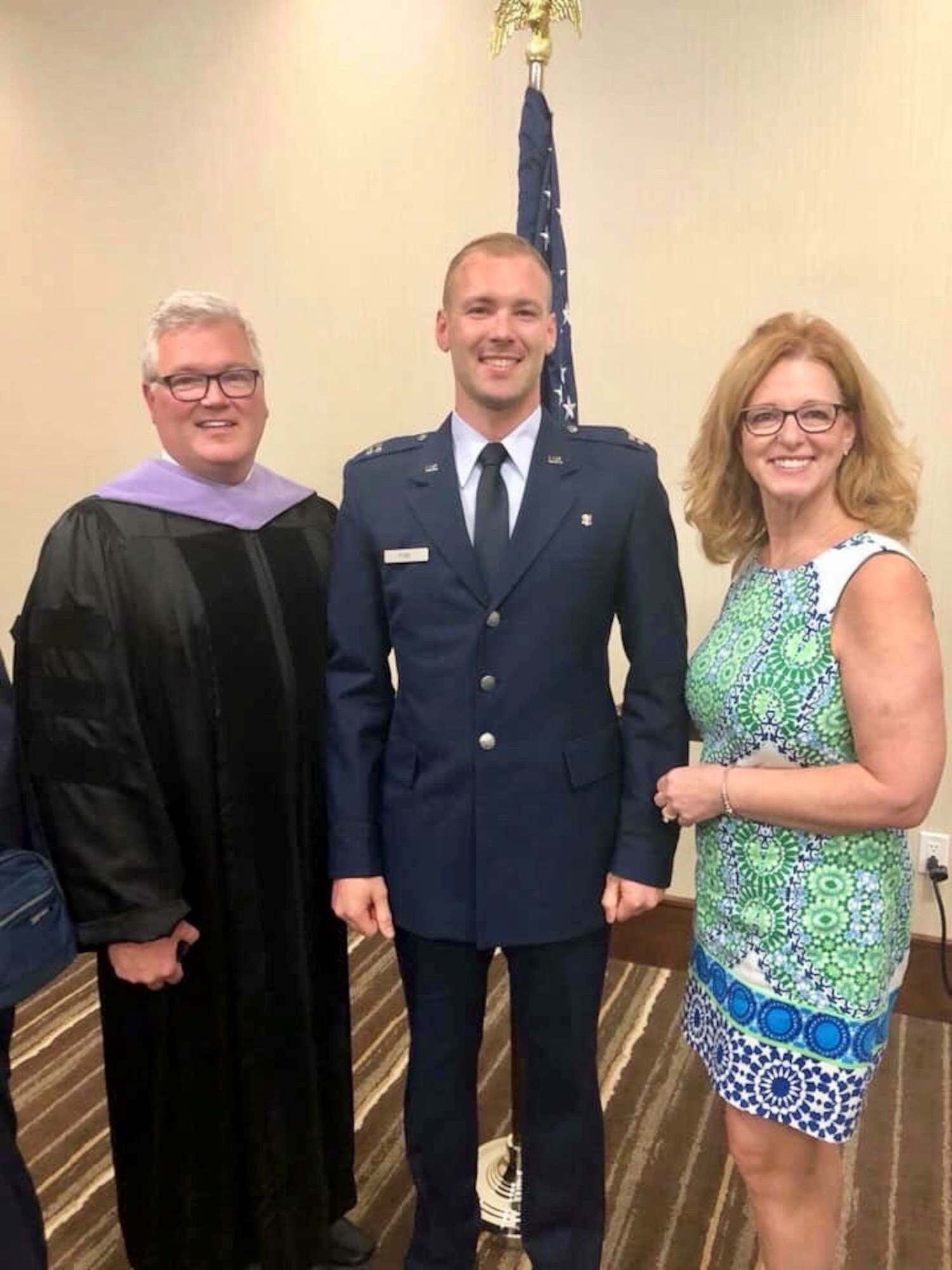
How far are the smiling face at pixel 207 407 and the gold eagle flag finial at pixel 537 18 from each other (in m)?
0.82

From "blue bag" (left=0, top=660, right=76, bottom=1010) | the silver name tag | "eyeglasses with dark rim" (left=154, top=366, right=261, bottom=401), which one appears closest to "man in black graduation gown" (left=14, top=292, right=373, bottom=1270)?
"eyeglasses with dark rim" (left=154, top=366, right=261, bottom=401)

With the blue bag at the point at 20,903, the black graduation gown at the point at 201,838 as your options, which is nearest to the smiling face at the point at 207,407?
the black graduation gown at the point at 201,838

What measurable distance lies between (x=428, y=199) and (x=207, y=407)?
147cm

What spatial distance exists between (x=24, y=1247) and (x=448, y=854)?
75 cm

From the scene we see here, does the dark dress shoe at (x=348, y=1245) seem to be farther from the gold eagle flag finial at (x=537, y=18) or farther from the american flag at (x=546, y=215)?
the gold eagle flag finial at (x=537, y=18)

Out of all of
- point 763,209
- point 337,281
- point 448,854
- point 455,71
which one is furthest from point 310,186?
point 448,854

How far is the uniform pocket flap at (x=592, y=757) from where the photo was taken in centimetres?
149

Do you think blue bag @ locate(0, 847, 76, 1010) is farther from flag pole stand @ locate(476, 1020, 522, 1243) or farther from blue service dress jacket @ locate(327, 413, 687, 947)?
flag pole stand @ locate(476, 1020, 522, 1243)

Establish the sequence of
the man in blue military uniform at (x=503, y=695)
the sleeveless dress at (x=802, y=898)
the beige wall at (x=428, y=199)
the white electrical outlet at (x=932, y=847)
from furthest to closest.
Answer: the white electrical outlet at (x=932, y=847)
the beige wall at (x=428, y=199)
the man in blue military uniform at (x=503, y=695)
the sleeveless dress at (x=802, y=898)

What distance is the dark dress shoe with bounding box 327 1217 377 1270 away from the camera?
6.07 feet

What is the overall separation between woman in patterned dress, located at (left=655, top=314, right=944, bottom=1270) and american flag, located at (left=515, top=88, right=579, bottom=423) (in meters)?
0.57

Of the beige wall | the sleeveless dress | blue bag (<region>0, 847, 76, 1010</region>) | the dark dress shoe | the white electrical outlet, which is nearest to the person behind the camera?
blue bag (<region>0, 847, 76, 1010</region>)

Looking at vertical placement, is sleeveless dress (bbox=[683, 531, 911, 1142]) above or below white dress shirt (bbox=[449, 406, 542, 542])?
below

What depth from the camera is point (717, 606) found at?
2717mm
